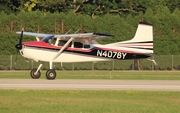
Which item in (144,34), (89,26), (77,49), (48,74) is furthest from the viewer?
(89,26)

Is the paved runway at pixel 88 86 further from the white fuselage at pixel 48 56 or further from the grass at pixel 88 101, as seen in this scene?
the white fuselage at pixel 48 56

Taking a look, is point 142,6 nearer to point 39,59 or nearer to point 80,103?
point 39,59

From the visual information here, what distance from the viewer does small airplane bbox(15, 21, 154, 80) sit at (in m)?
30.6

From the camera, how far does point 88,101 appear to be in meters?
17.6

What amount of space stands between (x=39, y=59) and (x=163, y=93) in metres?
12.0

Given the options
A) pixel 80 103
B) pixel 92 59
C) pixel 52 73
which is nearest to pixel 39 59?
pixel 52 73

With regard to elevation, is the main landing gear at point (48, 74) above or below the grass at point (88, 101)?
above

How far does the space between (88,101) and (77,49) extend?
14.4m

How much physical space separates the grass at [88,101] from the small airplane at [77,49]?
9.89 meters

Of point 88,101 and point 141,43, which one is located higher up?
point 141,43

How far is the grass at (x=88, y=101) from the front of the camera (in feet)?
50.4

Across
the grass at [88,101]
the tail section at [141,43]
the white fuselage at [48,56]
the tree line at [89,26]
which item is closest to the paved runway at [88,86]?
the grass at [88,101]

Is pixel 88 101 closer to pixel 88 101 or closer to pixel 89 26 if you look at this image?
pixel 88 101

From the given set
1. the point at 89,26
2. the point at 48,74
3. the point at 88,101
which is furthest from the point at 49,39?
the point at 89,26
